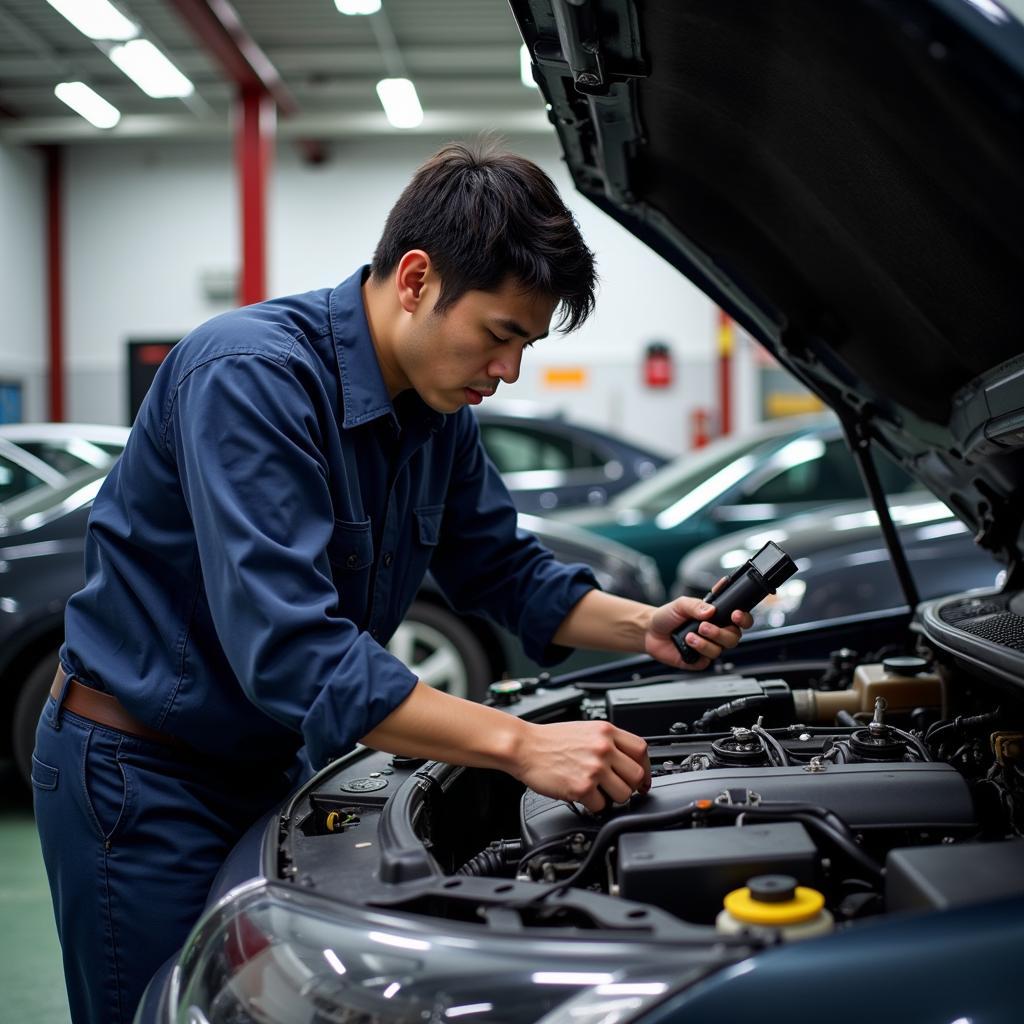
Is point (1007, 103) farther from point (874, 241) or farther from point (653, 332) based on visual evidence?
point (653, 332)

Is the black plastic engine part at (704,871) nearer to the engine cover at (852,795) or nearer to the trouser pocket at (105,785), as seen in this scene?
the engine cover at (852,795)

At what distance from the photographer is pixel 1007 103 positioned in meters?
1.00

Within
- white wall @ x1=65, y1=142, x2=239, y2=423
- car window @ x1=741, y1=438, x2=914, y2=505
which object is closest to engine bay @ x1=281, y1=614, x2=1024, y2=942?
car window @ x1=741, y1=438, x2=914, y2=505

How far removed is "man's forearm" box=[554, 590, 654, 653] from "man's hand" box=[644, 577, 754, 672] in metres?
0.03

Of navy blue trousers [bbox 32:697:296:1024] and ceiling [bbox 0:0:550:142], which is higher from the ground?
ceiling [bbox 0:0:550:142]

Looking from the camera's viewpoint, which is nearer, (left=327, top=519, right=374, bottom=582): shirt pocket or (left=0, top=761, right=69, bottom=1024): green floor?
(left=327, top=519, right=374, bottom=582): shirt pocket

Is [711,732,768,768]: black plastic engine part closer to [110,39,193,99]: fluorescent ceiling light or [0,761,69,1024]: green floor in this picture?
[0,761,69,1024]: green floor

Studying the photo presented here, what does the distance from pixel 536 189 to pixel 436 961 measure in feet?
3.23

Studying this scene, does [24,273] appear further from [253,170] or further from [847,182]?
[847,182]

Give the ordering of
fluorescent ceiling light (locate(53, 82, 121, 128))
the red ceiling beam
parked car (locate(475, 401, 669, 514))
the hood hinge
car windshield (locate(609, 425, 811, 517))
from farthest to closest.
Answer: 1. fluorescent ceiling light (locate(53, 82, 121, 128))
2. the red ceiling beam
3. parked car (locate(475, 401, 669, 514))
4. car windshield (locate(609, 425, 811, 517))
5. the hood hinge

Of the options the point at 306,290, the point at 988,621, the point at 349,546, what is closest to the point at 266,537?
the point at 349,546

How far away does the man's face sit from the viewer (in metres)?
1.52

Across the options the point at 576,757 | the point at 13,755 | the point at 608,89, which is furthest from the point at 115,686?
the point at 13,755

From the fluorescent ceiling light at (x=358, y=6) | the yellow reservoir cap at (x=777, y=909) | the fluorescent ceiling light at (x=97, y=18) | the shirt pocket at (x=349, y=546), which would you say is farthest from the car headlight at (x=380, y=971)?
the fluorescent ceiling light at (x=97, y=18)
